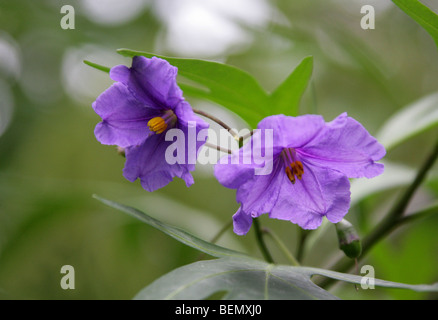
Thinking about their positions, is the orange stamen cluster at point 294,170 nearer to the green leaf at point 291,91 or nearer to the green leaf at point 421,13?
the green leaf at point 291,91

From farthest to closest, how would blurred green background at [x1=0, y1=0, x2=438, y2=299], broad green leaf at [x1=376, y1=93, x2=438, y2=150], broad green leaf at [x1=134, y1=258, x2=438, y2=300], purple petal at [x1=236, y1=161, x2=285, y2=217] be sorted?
blurred green background at [x1=0, y1=0, x2=438, y2=299] < broad green leaf at [x1=376, y1=93, x2=438, y2=150] < purple petal at [x1=236, y1=161, x2=285, y2=217] < broad green leaf at [x1=134, y1=258, x2=438, y2=300]

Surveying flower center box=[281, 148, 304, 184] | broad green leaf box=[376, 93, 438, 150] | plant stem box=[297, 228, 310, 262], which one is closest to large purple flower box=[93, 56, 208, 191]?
flower center box=[281, 148, 304, 184]

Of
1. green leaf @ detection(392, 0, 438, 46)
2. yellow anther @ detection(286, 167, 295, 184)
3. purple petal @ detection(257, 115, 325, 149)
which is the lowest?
yellow anther @ detection(286, 167, 295, 184)

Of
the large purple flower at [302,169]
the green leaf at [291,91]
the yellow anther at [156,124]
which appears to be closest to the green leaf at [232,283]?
the large purple flower at [302,169]

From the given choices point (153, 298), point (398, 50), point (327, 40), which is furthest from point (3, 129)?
point (398, 50)

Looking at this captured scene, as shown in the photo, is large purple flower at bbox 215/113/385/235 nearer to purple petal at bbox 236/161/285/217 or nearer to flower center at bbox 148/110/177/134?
purple petal at bbox 236/161/285/217
